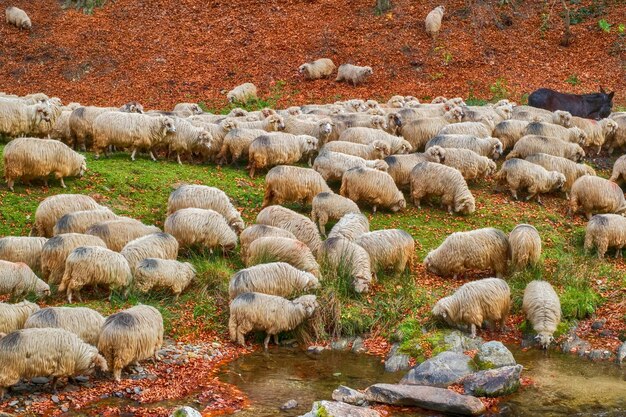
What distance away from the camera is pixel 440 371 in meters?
10.9

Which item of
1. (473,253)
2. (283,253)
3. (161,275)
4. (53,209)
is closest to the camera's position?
(161,275)

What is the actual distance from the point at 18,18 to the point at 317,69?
11289 millimetres

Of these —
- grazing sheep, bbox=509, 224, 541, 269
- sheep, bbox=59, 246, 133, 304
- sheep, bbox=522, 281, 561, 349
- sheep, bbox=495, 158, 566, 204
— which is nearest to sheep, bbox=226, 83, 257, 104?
sheep, bbox=495, 158, 566, 204

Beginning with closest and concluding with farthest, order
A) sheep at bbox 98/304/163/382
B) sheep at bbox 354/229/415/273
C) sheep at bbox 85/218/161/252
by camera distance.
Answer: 1. sheep at bbox 98/304/163/382
2. sheep at bbox 85/218/161/252
3. sheep at bbox 354/229/415/273

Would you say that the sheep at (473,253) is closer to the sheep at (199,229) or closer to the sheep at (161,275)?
the sheep at (199,229)

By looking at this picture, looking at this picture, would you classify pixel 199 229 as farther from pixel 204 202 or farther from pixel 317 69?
pixel 317 69

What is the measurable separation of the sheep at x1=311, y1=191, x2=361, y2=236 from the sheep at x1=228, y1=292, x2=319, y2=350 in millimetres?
3289

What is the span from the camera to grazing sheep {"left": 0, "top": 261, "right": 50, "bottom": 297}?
38.6 feet

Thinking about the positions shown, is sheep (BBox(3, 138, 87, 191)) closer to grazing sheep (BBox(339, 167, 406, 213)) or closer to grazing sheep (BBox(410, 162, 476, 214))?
grazing sheep (BBox(339, 167, 406, 213))

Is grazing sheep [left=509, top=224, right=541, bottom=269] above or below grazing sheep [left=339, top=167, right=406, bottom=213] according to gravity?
below

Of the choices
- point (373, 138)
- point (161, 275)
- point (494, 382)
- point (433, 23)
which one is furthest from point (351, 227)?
point (433, 23)

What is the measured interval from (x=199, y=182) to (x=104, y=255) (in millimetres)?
4870

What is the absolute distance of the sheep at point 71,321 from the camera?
10539 millimetres

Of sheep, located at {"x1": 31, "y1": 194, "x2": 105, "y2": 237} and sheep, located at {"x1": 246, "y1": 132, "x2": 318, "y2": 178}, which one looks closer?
sheep, located at {"x1": 31, "y1": 194, "x2": 105, "y2": 237}
